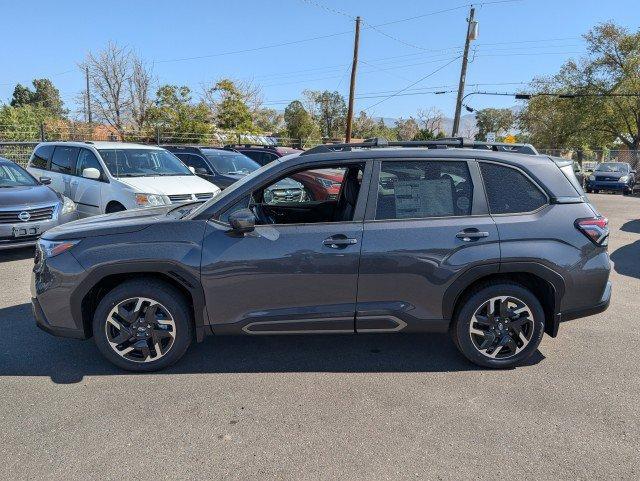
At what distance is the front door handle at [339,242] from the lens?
11.4ft

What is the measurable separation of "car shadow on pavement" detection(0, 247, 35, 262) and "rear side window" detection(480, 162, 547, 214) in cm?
679

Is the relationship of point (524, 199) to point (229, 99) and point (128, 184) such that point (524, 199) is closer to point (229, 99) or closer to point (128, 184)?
point (128, 184)

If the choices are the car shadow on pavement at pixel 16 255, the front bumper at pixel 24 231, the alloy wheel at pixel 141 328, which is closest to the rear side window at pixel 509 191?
the alloy wheel at pixel 141 328

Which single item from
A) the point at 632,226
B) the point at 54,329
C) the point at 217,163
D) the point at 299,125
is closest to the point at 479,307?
the point at 54,329

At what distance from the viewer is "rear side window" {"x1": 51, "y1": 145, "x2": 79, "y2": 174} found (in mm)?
8906

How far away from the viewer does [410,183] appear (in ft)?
12.0

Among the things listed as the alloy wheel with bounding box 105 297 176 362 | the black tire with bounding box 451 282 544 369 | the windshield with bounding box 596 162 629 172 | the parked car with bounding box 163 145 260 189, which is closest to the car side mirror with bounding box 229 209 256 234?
the alloy wheel with bounding box 105 297 176 362

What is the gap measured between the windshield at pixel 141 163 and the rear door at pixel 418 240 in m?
6.16

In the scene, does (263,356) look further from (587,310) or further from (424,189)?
(587,310)

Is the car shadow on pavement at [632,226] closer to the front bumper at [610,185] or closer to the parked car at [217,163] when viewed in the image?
the parked car at [217,163]

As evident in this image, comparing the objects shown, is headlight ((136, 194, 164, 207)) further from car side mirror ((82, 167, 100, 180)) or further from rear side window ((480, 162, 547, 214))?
rear side window ((480, 162, 547, 214))

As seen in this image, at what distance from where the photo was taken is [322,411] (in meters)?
3.17

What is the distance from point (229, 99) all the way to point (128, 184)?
86.9 feet

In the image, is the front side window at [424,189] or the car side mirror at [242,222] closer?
the car side mirror at [242,222]
